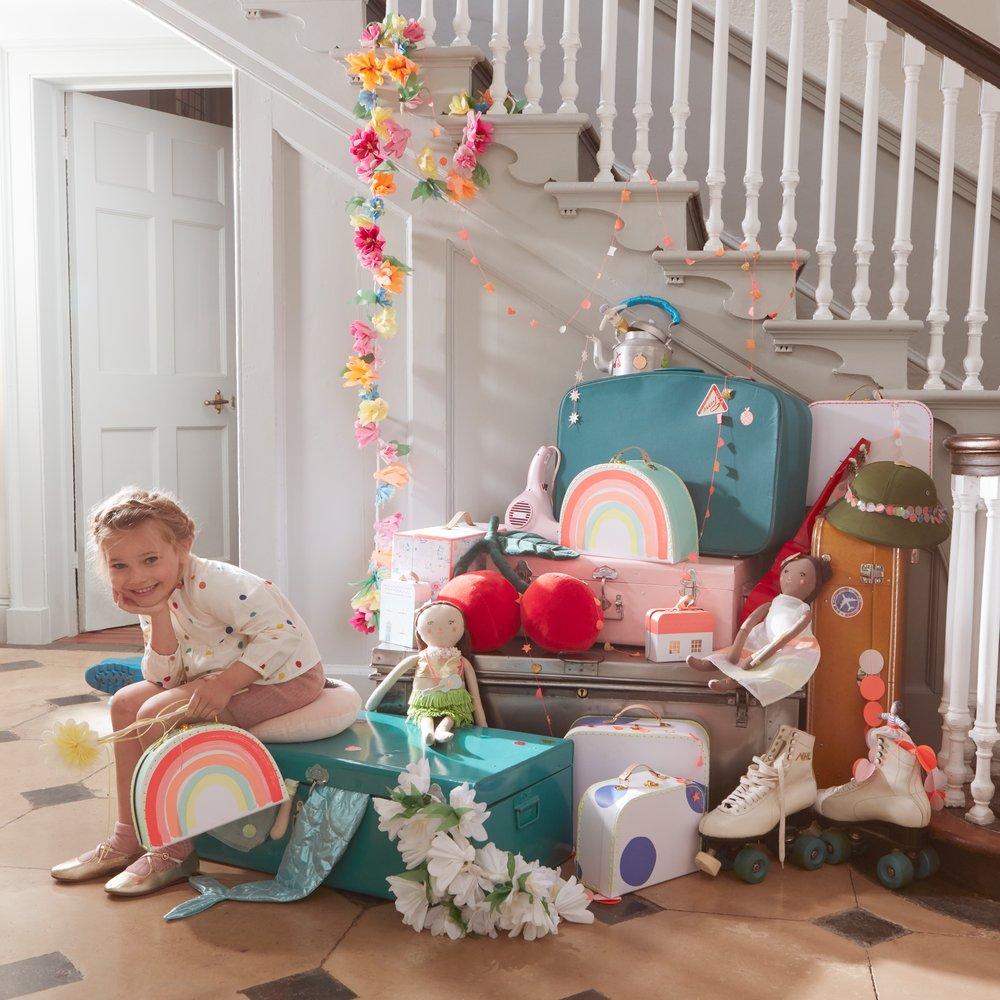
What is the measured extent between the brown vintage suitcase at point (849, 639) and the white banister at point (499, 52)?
4.63 ft

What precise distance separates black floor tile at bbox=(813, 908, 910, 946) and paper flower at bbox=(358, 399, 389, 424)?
1.67m

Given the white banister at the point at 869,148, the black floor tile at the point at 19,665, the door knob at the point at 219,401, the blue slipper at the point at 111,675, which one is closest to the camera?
the white banister at the point at 869,148

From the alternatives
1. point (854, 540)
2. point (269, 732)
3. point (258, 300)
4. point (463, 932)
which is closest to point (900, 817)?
point (854, 540)

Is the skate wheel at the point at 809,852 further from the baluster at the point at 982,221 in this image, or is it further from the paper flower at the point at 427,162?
the paper flower at the point at 427,162

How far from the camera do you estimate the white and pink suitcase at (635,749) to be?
6.91 feet

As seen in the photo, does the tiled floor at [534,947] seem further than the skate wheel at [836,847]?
No

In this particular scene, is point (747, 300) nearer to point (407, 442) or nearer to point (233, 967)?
point (407, 442)

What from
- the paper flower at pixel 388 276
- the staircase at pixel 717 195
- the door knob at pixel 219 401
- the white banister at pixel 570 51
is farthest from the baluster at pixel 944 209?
the door knob at pixel 219 401

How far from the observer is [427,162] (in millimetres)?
2738

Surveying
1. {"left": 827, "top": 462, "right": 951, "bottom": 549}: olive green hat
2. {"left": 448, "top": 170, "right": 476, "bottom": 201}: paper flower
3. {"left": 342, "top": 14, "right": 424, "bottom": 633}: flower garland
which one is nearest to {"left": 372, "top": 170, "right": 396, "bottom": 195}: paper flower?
{"left": 342, "top": 14, "right": 424, "bottom": 633}: flower garland

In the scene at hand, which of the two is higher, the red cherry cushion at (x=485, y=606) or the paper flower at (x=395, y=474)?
the paper flower at (x=395, y=474)

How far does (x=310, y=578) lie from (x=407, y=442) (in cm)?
51

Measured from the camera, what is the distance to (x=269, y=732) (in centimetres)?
204

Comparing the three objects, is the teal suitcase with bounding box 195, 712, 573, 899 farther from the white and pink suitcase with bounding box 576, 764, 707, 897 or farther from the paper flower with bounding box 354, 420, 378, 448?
the paper flower with bounding box 354, 420, 378, 448
